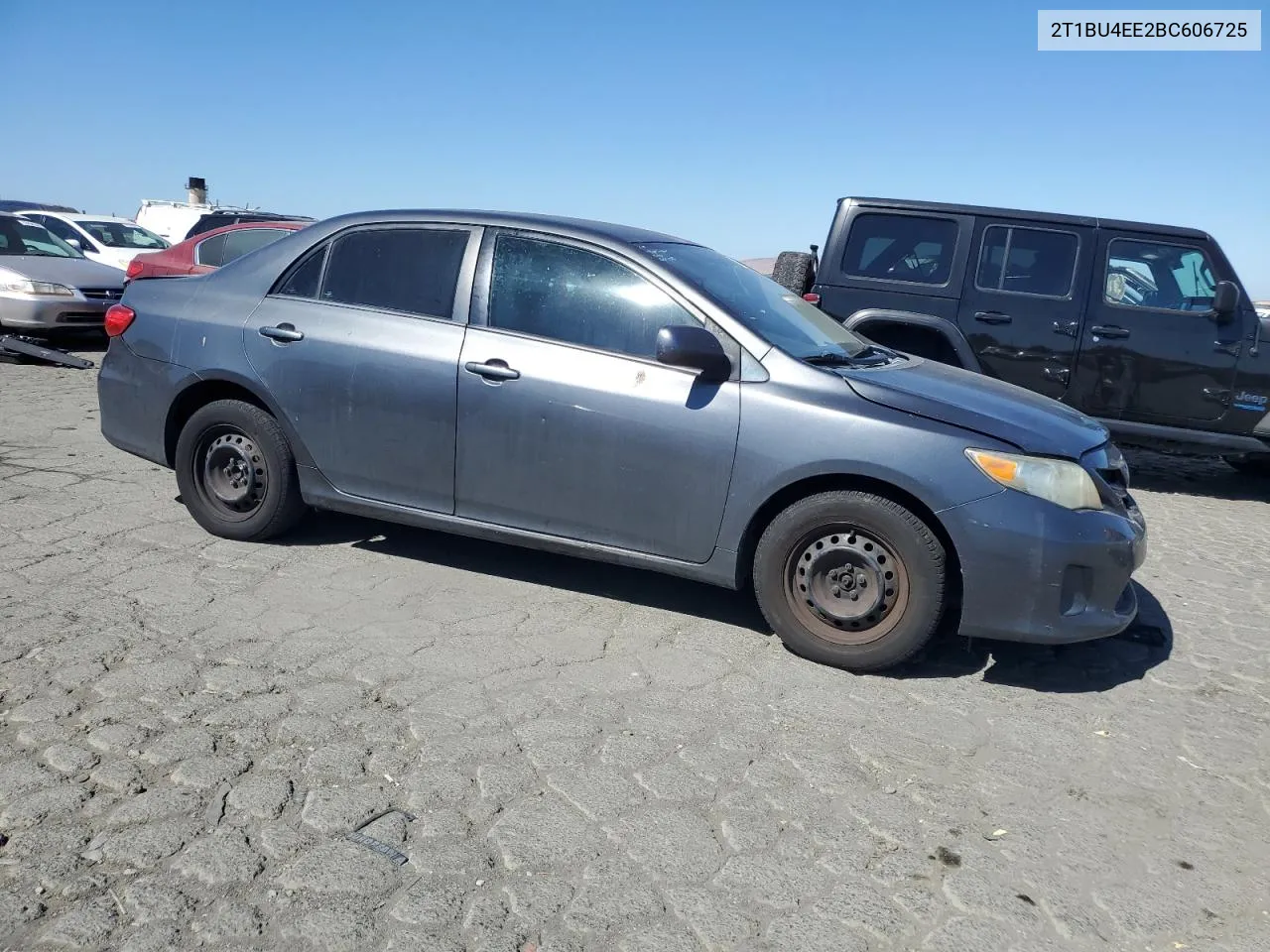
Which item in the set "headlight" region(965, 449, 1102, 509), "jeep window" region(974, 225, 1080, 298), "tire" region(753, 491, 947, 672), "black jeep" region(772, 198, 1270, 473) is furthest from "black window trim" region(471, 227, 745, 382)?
"jeep window" region(974, 225, 1080, 298)

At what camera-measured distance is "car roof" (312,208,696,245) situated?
477 cm

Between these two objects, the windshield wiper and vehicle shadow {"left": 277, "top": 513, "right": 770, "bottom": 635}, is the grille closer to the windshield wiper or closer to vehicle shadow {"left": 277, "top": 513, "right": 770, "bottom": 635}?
vehicle shadow {"left": 277, "top": 513, "right": 770, "bottom": 635}

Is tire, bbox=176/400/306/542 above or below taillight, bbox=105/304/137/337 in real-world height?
below

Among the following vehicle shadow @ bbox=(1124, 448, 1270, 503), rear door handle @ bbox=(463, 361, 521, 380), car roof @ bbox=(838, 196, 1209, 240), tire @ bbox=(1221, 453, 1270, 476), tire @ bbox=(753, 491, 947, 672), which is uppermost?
car roof @ bbox=(838, 196, 1209, 240)

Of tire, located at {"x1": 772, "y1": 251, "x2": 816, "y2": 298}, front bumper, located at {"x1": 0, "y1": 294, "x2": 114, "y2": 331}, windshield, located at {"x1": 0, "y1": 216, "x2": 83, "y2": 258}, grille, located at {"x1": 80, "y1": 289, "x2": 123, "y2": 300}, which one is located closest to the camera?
tire, located at {"x1": 772, "y1": 251, "x2": 816, "y2": 298}

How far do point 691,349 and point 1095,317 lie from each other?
16.9ft

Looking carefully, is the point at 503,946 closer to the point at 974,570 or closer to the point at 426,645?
the point at 426,645

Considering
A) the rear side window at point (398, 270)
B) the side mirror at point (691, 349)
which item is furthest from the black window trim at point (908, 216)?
the side mirror at point (691, 349)

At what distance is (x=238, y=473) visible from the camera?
17.4 ft

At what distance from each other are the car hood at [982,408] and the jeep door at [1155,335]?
373 cm

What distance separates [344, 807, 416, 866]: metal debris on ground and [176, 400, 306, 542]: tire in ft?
8.28

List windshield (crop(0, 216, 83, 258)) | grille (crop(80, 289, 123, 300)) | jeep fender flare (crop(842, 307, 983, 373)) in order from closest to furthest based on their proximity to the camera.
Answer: jeep fender flare (crop(842, 307, 983, 373)) < grille (crop(80, 289, 123, 300)) < windshield (crop(0, 216, 83, 258))

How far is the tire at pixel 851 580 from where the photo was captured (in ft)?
13.3

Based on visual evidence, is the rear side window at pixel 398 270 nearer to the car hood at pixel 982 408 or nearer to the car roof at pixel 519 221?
the car roof at pixel 519 221
